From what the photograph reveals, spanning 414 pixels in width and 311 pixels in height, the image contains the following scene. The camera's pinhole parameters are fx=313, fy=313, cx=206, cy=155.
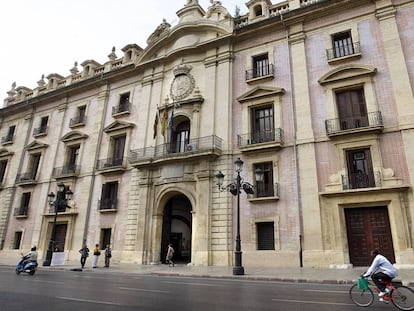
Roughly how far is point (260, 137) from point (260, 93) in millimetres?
2835

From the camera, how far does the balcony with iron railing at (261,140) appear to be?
16703 millimetres

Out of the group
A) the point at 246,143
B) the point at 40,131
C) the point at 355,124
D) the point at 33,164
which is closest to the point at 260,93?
the point at 246,143

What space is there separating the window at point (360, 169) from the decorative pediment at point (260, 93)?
521 cm

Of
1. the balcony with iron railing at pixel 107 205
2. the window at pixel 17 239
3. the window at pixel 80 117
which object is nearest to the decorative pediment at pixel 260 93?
the balcony with iron railing at pixel 107 205

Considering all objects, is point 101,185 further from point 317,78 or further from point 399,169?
point 399,169

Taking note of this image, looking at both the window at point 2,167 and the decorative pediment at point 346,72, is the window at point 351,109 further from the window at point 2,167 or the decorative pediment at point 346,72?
the window at point 2,167

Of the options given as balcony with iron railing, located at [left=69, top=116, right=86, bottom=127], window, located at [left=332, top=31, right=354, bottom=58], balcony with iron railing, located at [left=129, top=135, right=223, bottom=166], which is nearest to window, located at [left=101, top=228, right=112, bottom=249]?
balcony with iron railing, located at [left=129, top=135, right=223, bottom=166]

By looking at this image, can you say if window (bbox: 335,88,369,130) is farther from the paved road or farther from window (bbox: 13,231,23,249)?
window (bbox: 13,231,23,249)

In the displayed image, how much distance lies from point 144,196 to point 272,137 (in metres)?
8.59

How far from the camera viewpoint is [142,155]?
20516 mm

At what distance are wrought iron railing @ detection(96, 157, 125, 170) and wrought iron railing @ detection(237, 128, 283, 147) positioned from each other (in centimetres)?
873

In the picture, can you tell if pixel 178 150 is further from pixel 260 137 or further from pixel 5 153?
pixel 5 153

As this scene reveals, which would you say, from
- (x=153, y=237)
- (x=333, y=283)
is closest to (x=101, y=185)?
(x=153, y=237)

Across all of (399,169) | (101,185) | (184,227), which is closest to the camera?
(399,169)
